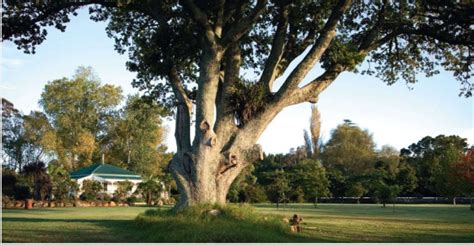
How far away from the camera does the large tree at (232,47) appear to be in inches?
589

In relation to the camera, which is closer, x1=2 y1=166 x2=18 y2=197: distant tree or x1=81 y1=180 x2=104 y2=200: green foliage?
x1=2 y1=166 x2=18 y2=197: distant tree

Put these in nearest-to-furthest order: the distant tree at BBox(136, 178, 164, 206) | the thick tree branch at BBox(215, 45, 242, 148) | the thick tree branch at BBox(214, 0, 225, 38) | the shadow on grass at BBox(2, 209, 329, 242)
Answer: the shadow on grass at BBox(2, 209, 329, 242), the thick tree branch at BBox(215, 45, 242, 148), the thick tree branch at BBox(214, 0, 225, 38), the distant tree at BBox(136, 178, 164, 206)

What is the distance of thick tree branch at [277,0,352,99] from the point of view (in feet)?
49.3

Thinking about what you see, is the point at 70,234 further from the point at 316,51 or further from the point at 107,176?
the point at 107,176

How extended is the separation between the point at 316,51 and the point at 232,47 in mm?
2715

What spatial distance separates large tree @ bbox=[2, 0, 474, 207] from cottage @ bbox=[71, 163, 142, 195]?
31.6m

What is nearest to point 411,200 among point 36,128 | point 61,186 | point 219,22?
point 61,186

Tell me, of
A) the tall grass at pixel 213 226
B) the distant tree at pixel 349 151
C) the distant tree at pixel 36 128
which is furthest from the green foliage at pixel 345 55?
the distant tree at pixel 349 151

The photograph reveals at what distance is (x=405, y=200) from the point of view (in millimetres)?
57562

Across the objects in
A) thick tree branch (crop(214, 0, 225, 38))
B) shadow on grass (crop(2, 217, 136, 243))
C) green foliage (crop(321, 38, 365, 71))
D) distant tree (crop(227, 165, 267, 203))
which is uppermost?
thick tree branch (crop(214, 0, 225, 38))

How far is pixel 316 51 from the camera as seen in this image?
15055mm

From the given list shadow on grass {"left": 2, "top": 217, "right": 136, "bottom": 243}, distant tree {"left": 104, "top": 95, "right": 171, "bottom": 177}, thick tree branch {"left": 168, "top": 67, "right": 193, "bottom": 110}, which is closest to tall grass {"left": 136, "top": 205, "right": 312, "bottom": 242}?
shadow on grass {"left": 2, "top": 217, "right": 136, "bottom": 243}

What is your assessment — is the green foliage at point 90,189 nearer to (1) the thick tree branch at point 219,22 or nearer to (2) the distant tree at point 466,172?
(2) the distant tree at point 466,172

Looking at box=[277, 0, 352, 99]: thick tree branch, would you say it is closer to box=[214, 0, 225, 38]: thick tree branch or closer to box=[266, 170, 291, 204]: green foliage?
box=[214, 0, 225, 38]: thick tree branch
